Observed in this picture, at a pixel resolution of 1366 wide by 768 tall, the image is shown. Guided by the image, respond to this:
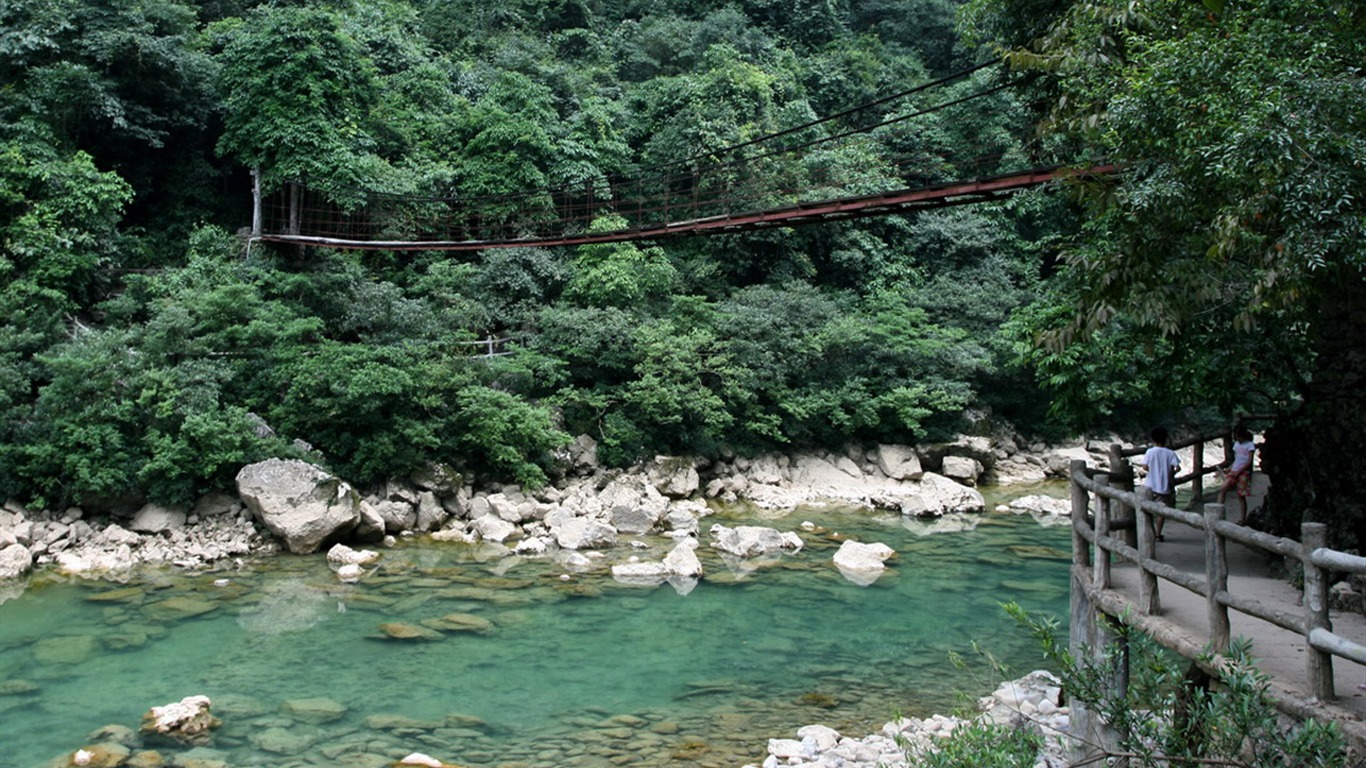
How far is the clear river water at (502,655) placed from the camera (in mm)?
5113

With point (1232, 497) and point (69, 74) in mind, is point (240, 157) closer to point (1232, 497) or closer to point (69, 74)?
point (69, 74)

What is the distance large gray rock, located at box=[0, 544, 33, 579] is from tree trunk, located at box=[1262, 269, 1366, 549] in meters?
9.43

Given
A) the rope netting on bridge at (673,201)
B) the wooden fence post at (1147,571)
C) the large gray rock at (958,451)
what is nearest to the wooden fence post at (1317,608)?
the wooden fence post at (1147,571)

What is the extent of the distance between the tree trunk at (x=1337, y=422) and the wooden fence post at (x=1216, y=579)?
62.7 inches

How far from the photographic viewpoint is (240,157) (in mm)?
13031

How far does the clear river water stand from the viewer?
5.11 metres

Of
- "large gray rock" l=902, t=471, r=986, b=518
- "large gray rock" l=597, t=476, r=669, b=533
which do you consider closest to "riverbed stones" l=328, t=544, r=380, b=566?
"large gray rock" l=597, t=476, r=669, b=533

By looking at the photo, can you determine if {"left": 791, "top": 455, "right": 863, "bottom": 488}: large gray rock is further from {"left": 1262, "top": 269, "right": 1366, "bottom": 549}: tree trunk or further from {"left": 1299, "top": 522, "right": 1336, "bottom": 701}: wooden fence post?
{"left": 1299, "top": 522, "right": 1336, "bottom": 701}: wooden fence post

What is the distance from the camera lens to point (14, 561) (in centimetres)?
803

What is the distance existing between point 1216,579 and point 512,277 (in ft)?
39.2

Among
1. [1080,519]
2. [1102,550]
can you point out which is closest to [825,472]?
Answer: [1080,519]

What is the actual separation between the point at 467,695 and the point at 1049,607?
465 centimetres

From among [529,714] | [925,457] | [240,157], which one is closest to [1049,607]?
[529,714]

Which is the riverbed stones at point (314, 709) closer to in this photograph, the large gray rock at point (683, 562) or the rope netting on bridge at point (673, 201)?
the large gray rock at point (683, 562)
